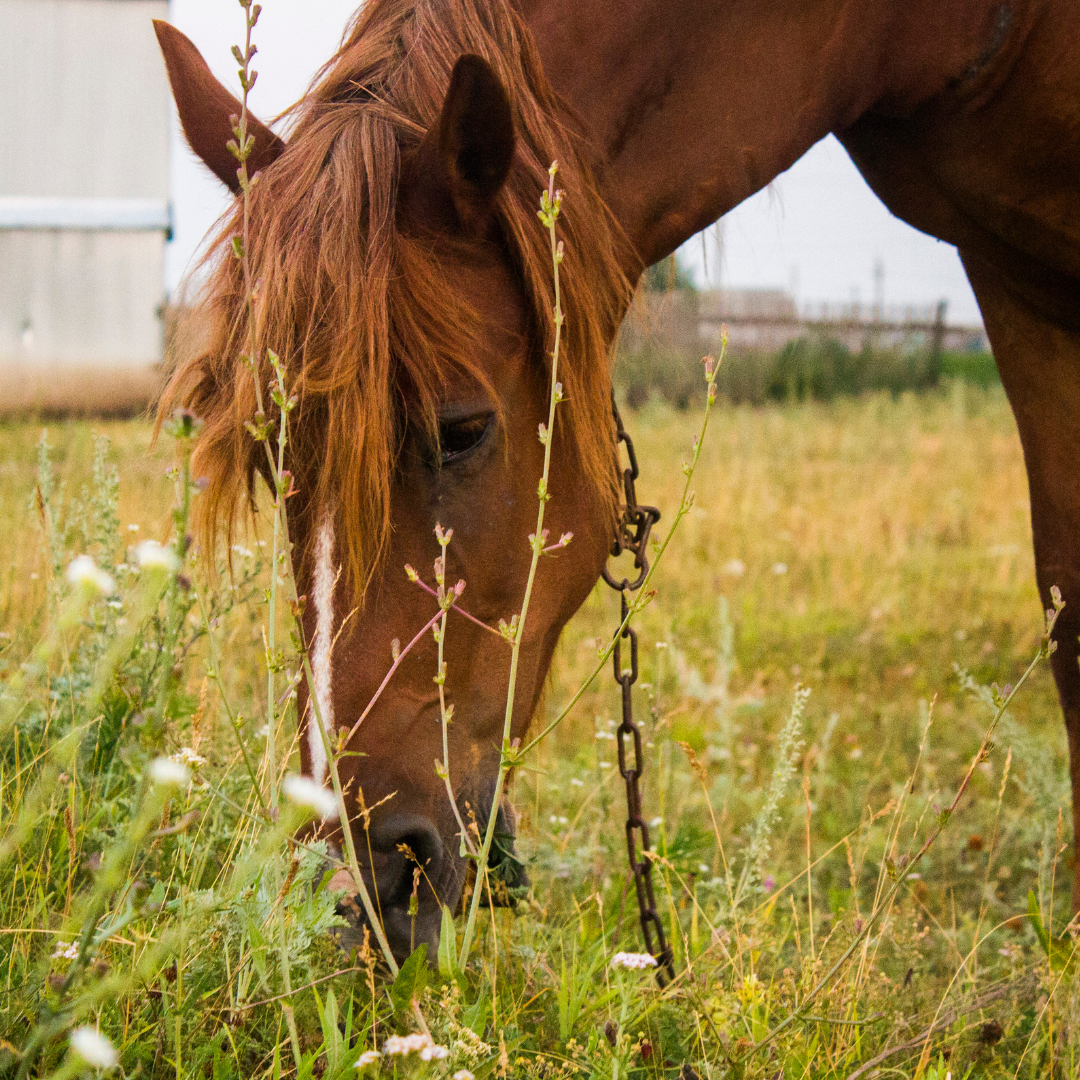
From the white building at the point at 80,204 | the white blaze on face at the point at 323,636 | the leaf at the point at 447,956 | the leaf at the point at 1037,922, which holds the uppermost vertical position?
the white building at the point at 80,204

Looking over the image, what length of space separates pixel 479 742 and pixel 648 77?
1.22 metres

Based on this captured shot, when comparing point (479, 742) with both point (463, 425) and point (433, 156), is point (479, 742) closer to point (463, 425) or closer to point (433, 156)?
point (463, 425)

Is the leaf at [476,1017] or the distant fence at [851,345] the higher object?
the distant fence at [851,345]

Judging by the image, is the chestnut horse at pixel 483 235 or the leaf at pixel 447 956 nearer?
the leaf at pixel 447 956

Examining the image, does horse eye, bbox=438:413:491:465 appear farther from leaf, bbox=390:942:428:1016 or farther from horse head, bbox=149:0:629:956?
leaf, bbox=390:942:428:1016

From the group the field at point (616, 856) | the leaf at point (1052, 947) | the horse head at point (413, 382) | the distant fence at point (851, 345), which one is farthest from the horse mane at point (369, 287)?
the distant fence at point (851, 345)

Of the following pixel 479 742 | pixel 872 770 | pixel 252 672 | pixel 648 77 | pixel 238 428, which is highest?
pixel 648 77

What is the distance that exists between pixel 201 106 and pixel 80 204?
24.6ft

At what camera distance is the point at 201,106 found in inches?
69.2

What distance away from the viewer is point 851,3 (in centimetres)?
189

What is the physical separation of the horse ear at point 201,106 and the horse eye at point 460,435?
63 centimetres

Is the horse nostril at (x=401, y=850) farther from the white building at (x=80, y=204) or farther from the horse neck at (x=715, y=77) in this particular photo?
the white building at (x=80, y=204)

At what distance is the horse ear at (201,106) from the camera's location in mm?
1742

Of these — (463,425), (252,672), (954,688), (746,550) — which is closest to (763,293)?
(746,550)
